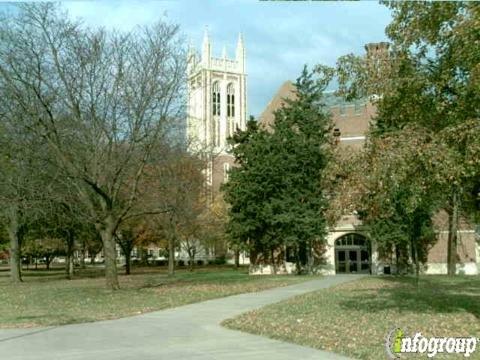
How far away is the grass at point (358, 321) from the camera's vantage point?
11.9 m

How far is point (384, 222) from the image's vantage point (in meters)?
45.2

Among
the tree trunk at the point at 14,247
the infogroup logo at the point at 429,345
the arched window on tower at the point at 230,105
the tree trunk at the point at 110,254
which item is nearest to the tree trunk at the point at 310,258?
the tree trunk at the point at 14,247

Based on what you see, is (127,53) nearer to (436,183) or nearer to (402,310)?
(402,310)

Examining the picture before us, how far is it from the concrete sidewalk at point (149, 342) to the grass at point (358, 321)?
0.59 m

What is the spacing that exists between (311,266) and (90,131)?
88.2ft

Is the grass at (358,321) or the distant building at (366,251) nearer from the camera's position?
the grass at (358,321)

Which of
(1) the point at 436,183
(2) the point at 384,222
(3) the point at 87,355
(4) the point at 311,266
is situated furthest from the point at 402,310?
(4) the point at 311,266

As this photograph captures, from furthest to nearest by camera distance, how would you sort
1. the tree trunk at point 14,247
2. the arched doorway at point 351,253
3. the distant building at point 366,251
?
1. the arched doorway at point 351,253
2. the distant building at point 366,251
3. the tree trunk at point 14,247

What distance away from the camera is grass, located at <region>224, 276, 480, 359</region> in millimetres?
11875

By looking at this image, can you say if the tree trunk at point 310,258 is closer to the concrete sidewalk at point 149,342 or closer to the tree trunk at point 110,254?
the tree trunk at point 110,254

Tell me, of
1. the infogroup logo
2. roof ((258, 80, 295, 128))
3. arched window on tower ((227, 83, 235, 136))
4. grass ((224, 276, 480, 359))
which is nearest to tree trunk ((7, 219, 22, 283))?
grass ((224, 276, 480, 359))

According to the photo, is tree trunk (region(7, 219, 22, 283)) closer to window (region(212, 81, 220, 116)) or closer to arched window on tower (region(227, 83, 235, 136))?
window (region(212, 81, 220, 116))

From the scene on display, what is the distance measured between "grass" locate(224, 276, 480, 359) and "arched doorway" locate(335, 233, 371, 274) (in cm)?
3122

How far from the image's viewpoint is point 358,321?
1464cm
